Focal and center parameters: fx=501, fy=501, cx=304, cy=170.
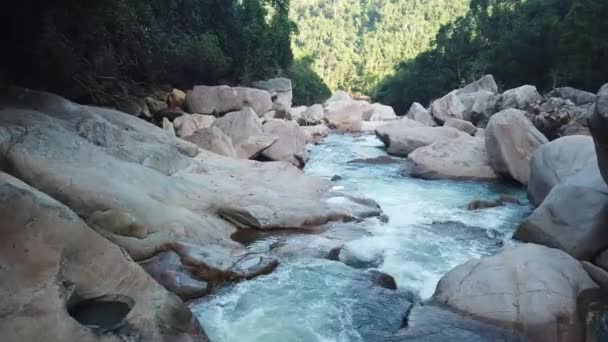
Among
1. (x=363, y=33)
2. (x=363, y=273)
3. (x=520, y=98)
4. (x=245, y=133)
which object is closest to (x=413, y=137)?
(x=520, y=98)

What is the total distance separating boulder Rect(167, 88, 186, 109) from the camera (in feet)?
57.0

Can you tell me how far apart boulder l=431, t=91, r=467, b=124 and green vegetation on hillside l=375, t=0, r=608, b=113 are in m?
5.58

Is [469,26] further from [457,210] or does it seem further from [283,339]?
[283,339]

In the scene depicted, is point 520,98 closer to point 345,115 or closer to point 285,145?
point 285,145

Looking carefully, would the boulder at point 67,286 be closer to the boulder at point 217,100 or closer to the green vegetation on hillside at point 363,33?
the boulder at point 217,100

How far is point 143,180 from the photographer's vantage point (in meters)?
8.05

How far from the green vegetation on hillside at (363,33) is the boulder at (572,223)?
54216 mm

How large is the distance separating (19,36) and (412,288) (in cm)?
783

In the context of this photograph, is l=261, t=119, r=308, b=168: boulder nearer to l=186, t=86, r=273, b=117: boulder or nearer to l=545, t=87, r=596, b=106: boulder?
l=186, t=86, r=273, b=117: boulder

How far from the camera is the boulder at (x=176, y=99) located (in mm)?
17373

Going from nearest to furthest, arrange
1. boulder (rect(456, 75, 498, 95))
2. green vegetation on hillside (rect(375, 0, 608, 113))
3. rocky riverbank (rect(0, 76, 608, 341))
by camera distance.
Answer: rocky riverbank (rect(0, 76, 608, 341)), green vegetation on hillside (rect(375, 0, 608, 113)), boulder (rect(456, 75, 498, 95))

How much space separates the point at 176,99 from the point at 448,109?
1488 cm

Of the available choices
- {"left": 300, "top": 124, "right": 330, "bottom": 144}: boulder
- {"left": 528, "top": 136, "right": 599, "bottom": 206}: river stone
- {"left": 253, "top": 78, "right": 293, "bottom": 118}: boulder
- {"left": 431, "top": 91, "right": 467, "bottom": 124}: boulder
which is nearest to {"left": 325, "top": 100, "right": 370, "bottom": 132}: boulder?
{"left": 300, "top": 124, "right": 330, "bottom": 144}: boulder

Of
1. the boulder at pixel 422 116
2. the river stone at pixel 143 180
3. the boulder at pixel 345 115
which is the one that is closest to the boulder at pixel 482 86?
the boulder at pixel 422 116
